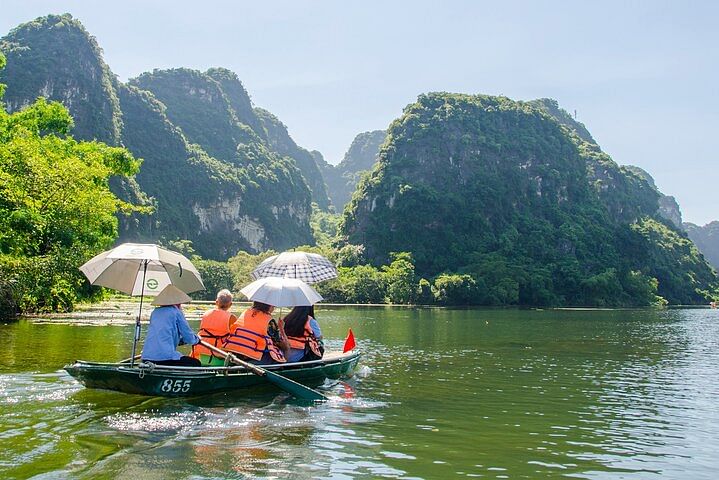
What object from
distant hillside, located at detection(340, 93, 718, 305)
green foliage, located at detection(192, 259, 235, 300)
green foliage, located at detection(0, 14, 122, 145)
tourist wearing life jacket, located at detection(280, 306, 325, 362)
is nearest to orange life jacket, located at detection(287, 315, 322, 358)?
tourist wearing life jacket, located at detection(280, 306, 325, 362)

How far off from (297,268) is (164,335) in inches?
171

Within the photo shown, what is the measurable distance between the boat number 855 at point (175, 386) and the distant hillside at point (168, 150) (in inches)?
4078

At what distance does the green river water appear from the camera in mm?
7578

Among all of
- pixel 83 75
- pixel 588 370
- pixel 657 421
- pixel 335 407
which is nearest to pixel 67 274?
pixel 335 407

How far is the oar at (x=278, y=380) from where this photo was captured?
11.5 m

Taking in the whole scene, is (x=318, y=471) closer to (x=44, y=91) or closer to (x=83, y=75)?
(x=44, y=91)

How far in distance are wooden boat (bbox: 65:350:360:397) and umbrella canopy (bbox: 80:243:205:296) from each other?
4.69 feet

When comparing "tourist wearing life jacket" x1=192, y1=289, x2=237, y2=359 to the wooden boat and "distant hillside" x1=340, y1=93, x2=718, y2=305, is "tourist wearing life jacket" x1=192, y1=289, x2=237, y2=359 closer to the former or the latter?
the wooden boat

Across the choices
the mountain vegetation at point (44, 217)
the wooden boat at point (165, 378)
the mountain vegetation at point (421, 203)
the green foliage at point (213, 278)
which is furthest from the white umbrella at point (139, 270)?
the green foliage at point (213, 278)

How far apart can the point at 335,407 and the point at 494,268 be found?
91845 millimetres

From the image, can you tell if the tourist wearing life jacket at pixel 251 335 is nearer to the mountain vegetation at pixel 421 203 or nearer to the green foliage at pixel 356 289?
the mountain vegetation at pixel 421 203

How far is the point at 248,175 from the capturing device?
178625mm

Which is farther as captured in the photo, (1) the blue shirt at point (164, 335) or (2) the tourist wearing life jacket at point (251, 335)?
(2) the tourist wearing life jacket at point (251, 335)

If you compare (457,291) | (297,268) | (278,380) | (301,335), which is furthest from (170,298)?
(457,291)
